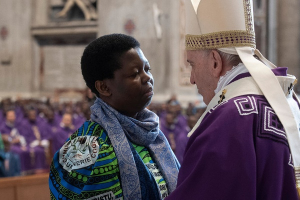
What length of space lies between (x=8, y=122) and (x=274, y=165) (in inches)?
394

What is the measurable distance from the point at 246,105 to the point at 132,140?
0.59 m

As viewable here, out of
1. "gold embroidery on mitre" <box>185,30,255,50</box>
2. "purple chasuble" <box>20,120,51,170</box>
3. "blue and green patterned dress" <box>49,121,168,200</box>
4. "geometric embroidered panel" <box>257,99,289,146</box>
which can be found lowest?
"purple chasuble" <box>20,120,51,170</box>

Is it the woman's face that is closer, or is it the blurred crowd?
the woman's face

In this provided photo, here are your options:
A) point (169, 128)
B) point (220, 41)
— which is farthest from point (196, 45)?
point (169, 128)

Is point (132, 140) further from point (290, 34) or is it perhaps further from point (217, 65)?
point (290, 34)

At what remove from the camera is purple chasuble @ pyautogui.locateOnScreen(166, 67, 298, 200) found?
5.01ft

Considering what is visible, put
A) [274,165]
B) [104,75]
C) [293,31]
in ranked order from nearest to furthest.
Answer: [274,165] < [104,75] < [293,31]

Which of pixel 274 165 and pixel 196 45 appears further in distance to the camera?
pixel 196 45

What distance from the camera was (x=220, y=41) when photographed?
1786 millimetres

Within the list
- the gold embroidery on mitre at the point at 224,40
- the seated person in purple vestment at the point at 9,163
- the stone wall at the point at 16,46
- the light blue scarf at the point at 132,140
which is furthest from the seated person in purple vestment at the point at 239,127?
the stone wall at the point at 16,46

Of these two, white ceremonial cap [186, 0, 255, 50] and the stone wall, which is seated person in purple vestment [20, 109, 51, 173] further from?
the stone wall

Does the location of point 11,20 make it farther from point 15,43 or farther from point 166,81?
point 166,81

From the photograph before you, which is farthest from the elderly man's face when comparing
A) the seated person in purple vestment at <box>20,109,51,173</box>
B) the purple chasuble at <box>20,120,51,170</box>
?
the purple chasuble at <box>20,120,51,170</box>

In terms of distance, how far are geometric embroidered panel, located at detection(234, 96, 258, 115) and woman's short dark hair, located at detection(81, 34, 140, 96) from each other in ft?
1.94
